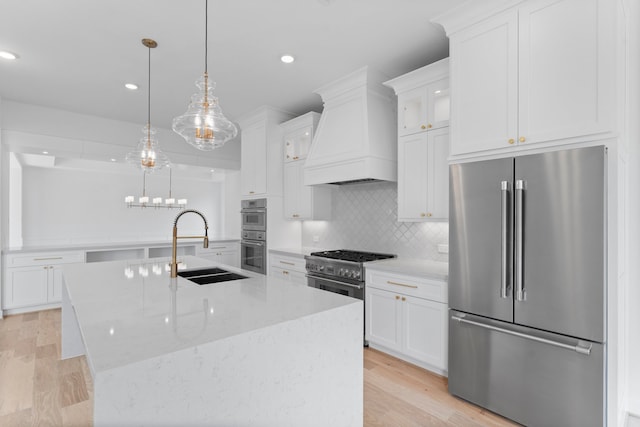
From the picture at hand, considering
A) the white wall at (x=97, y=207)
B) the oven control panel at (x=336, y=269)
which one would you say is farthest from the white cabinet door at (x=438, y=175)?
the white wall at (x=97, y=207)

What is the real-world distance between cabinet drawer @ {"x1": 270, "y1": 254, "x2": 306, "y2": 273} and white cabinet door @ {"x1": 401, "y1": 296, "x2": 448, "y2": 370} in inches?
58.0

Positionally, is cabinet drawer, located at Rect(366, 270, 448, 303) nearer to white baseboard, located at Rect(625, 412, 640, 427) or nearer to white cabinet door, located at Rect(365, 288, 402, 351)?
white cabinet door, located at Rect(365, 288, 402, 351)

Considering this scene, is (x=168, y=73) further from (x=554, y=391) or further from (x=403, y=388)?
(x=554, y=391)

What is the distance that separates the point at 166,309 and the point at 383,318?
209 centimetres

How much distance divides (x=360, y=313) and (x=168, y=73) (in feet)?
10.4

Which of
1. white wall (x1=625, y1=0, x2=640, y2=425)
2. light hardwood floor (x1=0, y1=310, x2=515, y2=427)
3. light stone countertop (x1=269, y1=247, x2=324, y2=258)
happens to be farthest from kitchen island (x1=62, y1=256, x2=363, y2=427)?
light stone countertop (x1=269, y1=247, x2=324, y2=258)

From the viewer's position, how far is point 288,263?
4.23 meters

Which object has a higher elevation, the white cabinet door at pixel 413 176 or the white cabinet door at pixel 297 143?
the white cabinet door at pixel 297 143

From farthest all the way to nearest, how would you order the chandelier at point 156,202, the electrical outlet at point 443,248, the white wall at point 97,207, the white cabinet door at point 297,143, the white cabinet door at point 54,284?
the chandelier at point 156,202
the white wall at point 97,207
the white cabinet door at point 54,284
the white cabinet door at point 297,143
the electrical outlet at point 443,248

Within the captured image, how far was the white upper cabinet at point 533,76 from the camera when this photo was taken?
6.10 ft

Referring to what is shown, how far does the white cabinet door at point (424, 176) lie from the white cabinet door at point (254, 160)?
7.03 ft

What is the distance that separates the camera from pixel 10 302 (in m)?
4.34

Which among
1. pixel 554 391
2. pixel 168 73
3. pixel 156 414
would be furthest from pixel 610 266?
pixel 168 73

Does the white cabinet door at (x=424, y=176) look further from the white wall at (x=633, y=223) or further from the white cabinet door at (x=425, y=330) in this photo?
the white wall at (x=633, y=223)
